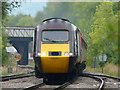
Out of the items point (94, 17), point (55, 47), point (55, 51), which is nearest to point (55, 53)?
point (55, 51)

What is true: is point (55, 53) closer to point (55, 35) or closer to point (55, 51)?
point (55, 51)

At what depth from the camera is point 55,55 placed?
55.3 ft

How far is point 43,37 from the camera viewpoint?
17391 mm

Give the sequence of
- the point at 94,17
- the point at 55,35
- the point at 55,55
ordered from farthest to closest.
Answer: the point at 94,17, the point at 55,35, the point at 55,55

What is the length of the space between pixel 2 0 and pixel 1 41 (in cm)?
1564

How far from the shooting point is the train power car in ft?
55.5

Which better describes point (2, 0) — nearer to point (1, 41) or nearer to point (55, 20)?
point (55, 20)

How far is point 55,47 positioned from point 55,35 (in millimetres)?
684

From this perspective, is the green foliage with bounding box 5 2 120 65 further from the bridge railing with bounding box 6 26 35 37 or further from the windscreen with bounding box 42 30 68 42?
the bridge railing with bounding box 6 26 35 37

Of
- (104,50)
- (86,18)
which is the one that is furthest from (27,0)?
(86,18)

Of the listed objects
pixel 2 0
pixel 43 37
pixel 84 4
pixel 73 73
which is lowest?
pixel 73 73

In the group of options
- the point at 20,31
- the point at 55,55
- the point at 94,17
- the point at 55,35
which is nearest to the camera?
the point at 55,55

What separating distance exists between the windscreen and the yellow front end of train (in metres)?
0.30

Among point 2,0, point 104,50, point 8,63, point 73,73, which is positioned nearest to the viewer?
point 73,73
